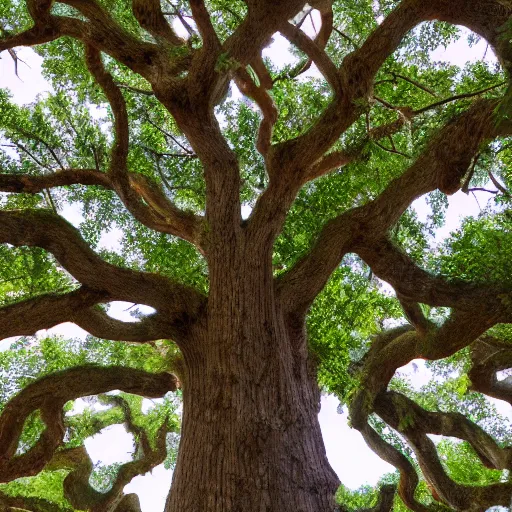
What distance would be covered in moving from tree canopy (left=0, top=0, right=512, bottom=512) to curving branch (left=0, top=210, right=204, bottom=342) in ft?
0.07

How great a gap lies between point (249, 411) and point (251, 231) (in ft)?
7.26

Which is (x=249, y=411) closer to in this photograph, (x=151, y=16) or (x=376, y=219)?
(x=376, y=219)

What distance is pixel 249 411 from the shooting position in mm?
4246

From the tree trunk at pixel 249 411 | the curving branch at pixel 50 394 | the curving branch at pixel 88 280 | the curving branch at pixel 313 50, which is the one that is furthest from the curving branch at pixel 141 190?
the curving branch at pixel 313 50

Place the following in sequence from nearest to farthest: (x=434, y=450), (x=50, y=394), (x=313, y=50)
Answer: (x=50, y=394), (x=313, y=50), (x=434, y=450)

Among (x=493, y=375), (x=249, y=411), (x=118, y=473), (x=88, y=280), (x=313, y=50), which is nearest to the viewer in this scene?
(x=249, y=411)

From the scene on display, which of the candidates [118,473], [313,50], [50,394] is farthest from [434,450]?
[313,50]

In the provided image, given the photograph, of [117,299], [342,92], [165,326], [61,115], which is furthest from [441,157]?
[61,115]

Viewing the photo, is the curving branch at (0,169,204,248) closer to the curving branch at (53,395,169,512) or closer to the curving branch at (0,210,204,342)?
the curving branch at (0,210,204,342)

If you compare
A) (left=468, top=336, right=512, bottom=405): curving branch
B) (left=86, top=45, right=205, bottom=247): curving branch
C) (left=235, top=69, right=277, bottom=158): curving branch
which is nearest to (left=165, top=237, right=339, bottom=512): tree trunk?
(left=86, top=45, right=205, bottom=247): curving branch

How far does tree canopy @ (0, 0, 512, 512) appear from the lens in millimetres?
5262

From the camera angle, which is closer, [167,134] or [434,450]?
[434,450]

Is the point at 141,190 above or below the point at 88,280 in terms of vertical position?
above

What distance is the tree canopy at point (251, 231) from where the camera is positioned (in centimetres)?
526
